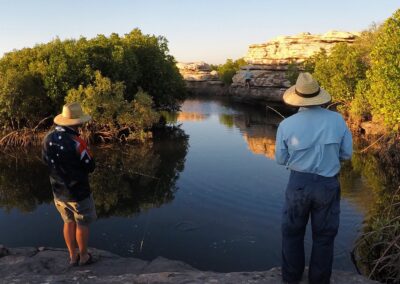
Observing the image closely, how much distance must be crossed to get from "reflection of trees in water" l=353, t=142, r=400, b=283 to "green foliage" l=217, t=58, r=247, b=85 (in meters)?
63.5

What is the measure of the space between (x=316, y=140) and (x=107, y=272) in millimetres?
3729

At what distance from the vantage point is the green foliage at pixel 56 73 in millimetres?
23516

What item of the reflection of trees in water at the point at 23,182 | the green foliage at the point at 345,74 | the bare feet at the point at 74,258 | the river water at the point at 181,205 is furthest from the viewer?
the green foliage at the point at 345,74

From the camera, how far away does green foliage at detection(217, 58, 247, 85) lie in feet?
270

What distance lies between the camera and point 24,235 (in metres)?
11.1

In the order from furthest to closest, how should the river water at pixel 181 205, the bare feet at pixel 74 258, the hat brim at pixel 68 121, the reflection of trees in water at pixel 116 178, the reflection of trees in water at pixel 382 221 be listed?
the reflection of trees in water at pixel 116 178 → the river water at pixel 181 205 → the reflection of trees in water at pixel 382 221 → the bare feet at pixel 74 258 → the hat brim at pixel 68 121

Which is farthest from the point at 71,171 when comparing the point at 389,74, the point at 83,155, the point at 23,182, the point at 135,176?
the point at 389,74

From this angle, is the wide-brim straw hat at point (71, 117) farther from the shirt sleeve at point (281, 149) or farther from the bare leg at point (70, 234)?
the shirt sleeve at point (281, 149)

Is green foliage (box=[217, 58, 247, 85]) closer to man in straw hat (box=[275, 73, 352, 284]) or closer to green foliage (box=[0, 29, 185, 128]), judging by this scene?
green foliage (box=[0, 29, 185, 128])

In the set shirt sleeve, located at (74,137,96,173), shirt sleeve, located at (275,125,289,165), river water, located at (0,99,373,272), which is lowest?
river water, located at (0,99,373,272)

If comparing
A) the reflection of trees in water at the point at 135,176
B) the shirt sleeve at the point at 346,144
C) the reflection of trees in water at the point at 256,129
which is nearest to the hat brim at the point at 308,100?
the shirt sleeve at the point at 346,144

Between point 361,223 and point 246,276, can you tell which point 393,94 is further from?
point 246,276

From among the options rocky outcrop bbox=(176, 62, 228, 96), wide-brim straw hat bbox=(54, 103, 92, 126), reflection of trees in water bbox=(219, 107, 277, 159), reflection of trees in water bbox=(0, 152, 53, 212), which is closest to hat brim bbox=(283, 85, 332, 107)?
wide-brim straw hat bbox=(54, 103, 92, 126)

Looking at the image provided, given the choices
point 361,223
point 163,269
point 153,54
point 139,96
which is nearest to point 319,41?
point 153,54
